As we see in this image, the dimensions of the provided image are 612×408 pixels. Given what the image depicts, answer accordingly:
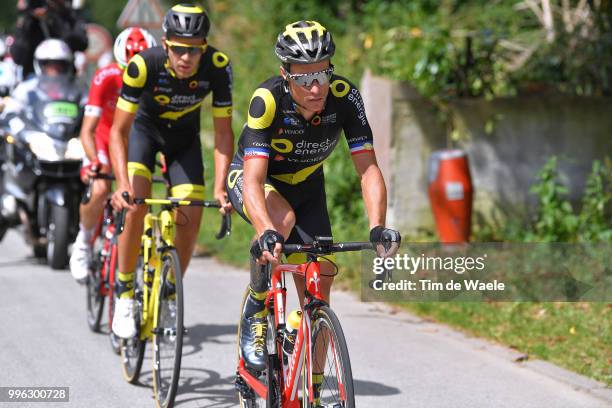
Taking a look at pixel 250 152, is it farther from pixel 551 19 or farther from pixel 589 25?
pixel 551 19

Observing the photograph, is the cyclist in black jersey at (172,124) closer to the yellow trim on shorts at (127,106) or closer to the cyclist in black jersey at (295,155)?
the yellow trim on shorts at (127,106)

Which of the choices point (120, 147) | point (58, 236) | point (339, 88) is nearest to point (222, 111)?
point (120, 147)

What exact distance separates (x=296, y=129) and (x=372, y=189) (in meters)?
0.50

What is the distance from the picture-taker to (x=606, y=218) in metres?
11.1

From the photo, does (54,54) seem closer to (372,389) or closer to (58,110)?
(58,110)

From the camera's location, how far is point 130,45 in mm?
7715

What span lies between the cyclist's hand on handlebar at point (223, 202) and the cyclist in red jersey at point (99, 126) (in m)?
1.34

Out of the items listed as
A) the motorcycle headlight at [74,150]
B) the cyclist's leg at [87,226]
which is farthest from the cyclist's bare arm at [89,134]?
the motorcycle headlight at [74,150]

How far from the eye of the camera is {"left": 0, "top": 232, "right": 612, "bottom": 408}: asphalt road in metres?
6.63

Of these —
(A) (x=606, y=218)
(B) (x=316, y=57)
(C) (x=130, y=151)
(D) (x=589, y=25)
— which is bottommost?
(A) (x=606, y=218)

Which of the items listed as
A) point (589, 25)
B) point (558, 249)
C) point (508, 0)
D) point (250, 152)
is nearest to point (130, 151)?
point (250, 152)

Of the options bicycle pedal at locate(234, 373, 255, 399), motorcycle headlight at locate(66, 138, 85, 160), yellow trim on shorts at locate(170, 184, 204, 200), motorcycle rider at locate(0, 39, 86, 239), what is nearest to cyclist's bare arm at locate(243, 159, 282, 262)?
bicycle pedal at locate(234, 373, 255, 399)

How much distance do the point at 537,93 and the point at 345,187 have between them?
2.43 meters

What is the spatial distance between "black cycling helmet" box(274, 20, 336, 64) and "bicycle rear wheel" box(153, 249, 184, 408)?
5.75ft
